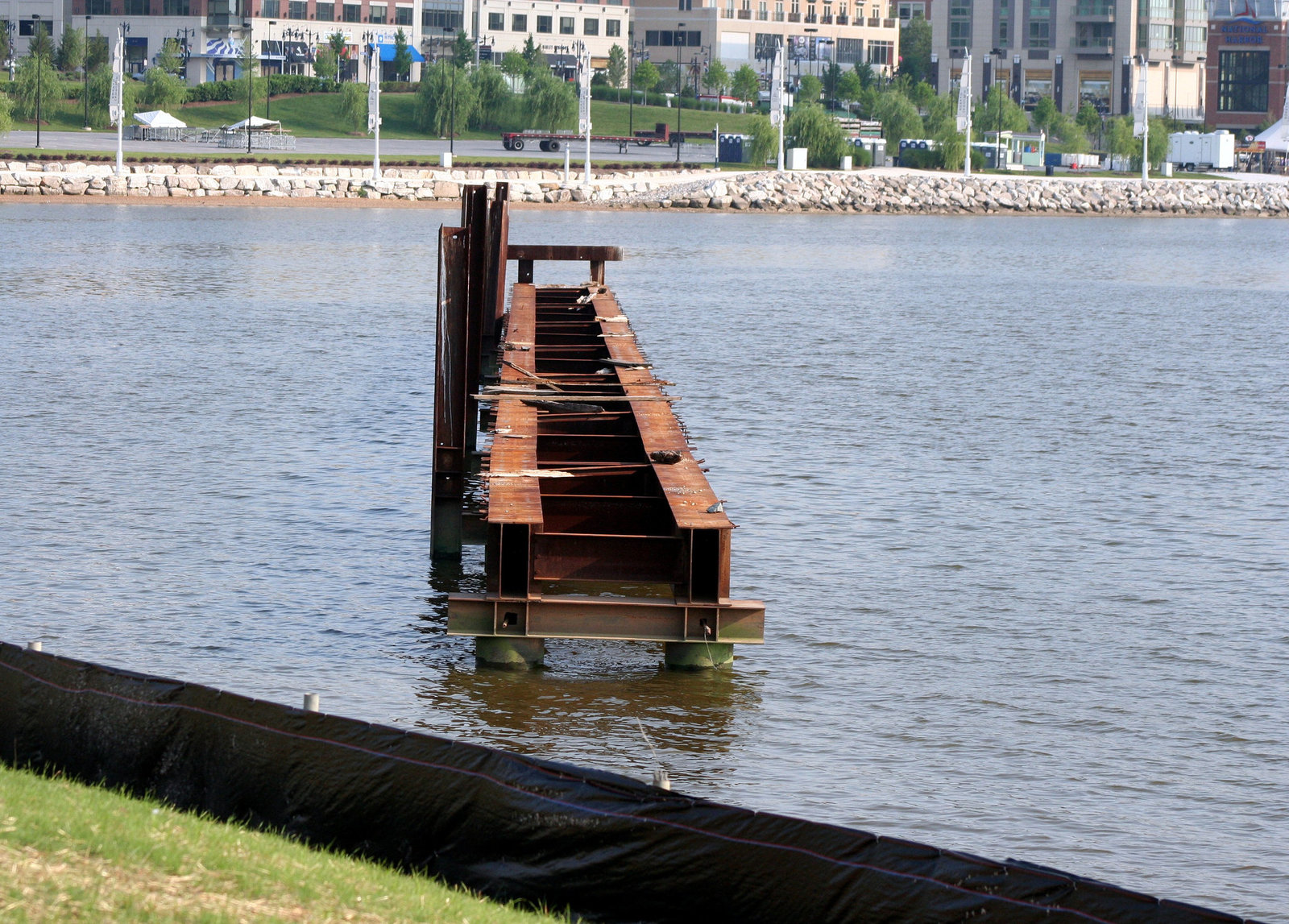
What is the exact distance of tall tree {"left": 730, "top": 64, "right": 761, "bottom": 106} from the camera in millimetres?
158375

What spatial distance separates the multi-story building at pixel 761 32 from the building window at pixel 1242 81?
113ft

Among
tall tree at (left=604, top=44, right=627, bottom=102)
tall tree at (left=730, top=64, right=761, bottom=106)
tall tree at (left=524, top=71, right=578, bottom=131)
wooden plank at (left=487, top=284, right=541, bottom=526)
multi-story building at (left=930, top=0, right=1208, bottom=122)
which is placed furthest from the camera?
multi-story building at (left=930, top=0, right=1208, bottom=122)

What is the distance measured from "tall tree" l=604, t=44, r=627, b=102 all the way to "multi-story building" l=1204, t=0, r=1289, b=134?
213 ft

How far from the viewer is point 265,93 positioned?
417 ft

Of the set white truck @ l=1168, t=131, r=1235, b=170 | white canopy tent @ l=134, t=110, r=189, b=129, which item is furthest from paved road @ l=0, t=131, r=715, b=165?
white truck @ l=1168, t=131, r=1235, b=170

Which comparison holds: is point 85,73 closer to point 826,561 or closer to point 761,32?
point 761,32

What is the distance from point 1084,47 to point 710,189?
95545 mm

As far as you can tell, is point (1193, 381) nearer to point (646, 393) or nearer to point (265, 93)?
point (646, 393)

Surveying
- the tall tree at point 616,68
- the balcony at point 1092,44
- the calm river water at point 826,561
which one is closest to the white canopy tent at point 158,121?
the tall tree at point 616,68

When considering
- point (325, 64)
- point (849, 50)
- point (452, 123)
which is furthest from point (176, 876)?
point (849, 50)

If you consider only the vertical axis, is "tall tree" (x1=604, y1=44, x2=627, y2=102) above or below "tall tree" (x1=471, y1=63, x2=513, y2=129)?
above

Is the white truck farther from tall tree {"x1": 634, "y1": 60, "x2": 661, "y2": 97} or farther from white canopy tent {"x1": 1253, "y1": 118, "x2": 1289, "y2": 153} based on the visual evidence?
tall tree {"x1": 634, "y1": 60, "x2": 661, "y2": 97}

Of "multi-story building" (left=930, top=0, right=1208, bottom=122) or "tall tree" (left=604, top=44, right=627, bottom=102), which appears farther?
"multi-story building" (left=930, top=0, right=1208, bottom=122)

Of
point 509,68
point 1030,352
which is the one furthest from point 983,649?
point 509,68
